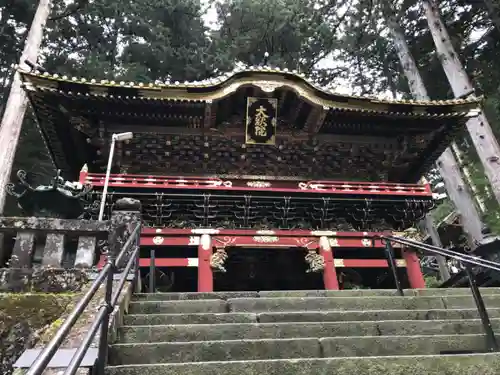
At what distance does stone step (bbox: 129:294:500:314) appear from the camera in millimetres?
4457

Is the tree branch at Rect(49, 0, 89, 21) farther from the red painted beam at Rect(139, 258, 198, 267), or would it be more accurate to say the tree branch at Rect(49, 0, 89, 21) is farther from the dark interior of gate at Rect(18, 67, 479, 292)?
the red painted beam at Rect(139, 258, 198, 267)

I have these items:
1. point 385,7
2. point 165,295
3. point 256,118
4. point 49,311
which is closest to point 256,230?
point 256,118

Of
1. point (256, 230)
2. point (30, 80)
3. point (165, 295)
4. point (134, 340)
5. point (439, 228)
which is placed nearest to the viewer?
point (134, 340)

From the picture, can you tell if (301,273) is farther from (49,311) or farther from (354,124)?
(49,311)

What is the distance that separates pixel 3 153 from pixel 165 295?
7.24 metres

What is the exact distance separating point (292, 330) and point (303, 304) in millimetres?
870

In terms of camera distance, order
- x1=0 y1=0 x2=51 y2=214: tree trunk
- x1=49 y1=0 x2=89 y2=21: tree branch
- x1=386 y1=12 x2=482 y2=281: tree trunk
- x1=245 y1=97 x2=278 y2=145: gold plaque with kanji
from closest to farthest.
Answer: x1=0 y1=0 x2=51 y2=214: tree trunk, x1=245 y1=97 x2=278 y2=145: gold plaque with kanji, x1=386 y1=12 x2=482 y2=281: tree trunk, x1=49 y1=0 x2=89 y2=21: tree branch

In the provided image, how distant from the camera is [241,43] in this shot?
18.3 m

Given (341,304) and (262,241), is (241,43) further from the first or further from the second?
(341,304)

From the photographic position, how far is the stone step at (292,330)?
366 cm

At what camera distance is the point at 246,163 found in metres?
10.8

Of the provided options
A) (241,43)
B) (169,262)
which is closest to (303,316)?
(169,262)

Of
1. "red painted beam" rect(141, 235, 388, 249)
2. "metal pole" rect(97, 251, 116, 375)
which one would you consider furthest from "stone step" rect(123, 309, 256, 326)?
"red painted beam" rect(141, 235, 388, 249)

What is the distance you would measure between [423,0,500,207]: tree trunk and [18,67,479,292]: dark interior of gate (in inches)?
47.4
